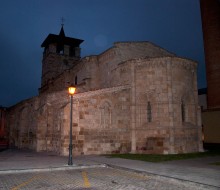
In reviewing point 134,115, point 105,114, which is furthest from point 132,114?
point 105,114

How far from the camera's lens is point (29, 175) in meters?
10.2

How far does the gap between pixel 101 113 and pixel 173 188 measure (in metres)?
12.1

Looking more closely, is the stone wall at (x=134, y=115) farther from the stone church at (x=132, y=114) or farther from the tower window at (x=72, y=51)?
the tower window at (x=72, y=51)

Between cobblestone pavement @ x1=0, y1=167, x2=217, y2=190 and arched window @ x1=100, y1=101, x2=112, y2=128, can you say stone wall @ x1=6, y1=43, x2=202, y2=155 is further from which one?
cobblestone pavement @ x1=0, y1=167, x2=217, y2=190

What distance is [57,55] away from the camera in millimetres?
42344

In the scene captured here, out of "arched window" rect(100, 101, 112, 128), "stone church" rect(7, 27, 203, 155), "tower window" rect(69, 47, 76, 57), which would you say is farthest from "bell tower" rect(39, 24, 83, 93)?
"arched window" rect(100, 101, 112, 128)

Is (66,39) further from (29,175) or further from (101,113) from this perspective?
(29,175)

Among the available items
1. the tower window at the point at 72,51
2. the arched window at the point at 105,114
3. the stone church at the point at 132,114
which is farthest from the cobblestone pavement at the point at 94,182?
the tower window at the point at 72,51

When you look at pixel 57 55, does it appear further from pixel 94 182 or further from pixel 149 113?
pixel 94 182

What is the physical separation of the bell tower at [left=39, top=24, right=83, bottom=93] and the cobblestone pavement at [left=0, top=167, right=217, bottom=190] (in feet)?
106

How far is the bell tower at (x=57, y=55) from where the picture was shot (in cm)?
4209

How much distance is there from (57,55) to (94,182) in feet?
120

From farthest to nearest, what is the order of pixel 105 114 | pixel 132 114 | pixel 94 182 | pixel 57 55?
pixel 57 55
pixel 132 114
pixel 105 114
pixel 94 182

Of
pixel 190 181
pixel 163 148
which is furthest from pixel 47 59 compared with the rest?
pixel 190 181
